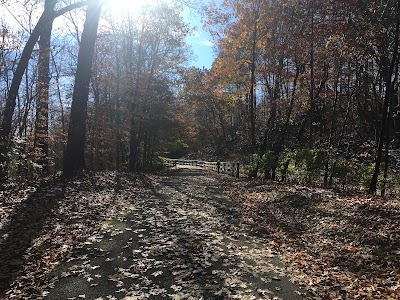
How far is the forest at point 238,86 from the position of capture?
1230 cm

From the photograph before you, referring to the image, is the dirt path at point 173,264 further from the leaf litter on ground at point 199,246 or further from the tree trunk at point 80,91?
the tree trunk at point 80,91

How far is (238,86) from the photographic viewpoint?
22891mm

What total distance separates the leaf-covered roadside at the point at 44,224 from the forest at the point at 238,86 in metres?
2.38

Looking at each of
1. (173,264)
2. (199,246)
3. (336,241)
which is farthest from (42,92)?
(336,241)

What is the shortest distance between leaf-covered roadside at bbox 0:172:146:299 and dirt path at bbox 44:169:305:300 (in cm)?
33

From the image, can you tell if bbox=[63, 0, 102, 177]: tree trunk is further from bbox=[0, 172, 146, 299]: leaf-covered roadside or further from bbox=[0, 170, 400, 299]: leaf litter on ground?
bbox=[0, 170, 400, 299]: leaf litter on ground

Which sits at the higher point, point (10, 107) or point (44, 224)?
point (10, 107)

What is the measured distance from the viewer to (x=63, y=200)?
876 cm

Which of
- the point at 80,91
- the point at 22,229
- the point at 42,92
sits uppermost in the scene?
the point at 42,92

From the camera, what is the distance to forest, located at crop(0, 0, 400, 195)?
40.3ft

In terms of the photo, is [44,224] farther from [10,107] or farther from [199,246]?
[10,107]

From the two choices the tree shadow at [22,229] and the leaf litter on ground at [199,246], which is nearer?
the leaf litter on ground at [199,246]

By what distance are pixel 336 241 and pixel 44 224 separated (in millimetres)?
6328

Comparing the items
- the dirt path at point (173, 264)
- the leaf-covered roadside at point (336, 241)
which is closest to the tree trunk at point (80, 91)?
the dirt path at point (173, 264)
